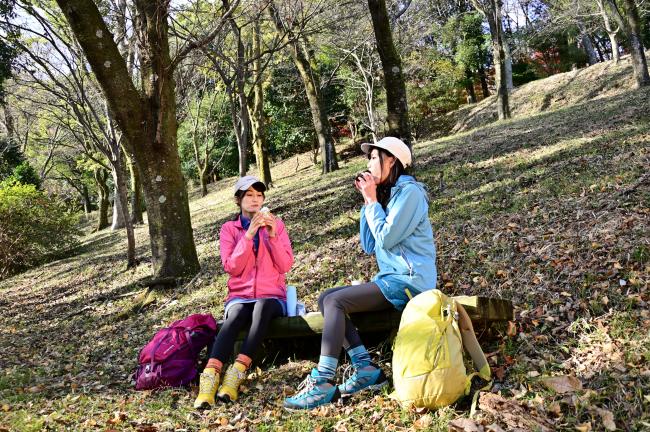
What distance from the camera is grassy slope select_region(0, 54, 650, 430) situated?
3.23 metres

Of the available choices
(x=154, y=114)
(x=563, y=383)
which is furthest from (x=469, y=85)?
(x=563, y=383)

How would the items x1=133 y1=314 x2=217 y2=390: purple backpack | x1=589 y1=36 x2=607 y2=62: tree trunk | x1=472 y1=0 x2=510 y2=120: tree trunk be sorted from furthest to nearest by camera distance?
x1=589 y1=36 x2=607 y2=62: tree trunk
x1=472 y1=0 x2=510 y2=120: tree trunk
x1=133 y1=314 x2=217 y2=390: purple backpack

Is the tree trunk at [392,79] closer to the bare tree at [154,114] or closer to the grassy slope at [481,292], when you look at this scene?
the grassy slope at [481,292]

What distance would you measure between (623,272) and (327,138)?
519 inches

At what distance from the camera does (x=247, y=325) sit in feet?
13.6

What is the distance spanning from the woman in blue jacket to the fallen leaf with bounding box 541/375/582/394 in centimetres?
94

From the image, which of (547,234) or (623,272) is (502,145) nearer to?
(547,234)

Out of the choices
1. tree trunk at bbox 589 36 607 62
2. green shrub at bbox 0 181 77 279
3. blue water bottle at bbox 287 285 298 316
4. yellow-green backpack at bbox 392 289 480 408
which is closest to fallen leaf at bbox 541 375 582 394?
yellow-green backpack at bbox 392 289 480 408

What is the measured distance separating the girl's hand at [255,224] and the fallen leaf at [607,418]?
265cm

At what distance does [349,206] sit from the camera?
32.5ft

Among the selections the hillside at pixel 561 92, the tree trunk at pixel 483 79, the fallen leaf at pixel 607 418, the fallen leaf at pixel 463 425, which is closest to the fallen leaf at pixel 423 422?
the fallen leaf at pixel 463 425

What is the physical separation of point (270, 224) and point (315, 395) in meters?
1.47

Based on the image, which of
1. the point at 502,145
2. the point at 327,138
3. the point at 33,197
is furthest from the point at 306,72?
the point at 33,197

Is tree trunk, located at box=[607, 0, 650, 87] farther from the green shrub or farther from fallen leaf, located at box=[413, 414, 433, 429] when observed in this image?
the green shrub
